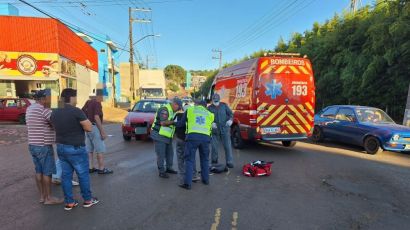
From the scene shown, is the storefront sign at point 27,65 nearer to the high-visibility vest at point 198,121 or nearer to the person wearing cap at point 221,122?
the person wearing cap at point 221,122

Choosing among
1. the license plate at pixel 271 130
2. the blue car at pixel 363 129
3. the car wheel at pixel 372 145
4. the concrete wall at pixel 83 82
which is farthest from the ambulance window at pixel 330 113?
the concrete wall at pixel 83 82

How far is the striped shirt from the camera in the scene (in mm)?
5082

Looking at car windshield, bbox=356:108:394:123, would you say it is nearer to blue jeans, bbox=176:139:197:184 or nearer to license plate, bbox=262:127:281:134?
license plate, bbox=262:127:281:134

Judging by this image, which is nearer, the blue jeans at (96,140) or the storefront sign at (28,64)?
the blue jeans at (96,140)

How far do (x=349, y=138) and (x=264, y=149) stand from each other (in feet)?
9.69

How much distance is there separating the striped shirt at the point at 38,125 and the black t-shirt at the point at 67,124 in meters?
0.34

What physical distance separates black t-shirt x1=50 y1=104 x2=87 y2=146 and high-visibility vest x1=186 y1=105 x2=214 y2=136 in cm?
205

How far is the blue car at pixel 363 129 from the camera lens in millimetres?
9750

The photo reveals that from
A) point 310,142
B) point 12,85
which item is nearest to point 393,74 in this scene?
point 310,142

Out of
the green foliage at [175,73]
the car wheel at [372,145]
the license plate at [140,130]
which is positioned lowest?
the car wheel at [372,145]

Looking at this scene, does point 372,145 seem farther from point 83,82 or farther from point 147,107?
point 83,82

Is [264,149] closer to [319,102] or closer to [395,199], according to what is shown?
[395,199]

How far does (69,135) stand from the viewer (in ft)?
15.9

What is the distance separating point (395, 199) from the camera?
578 cm
